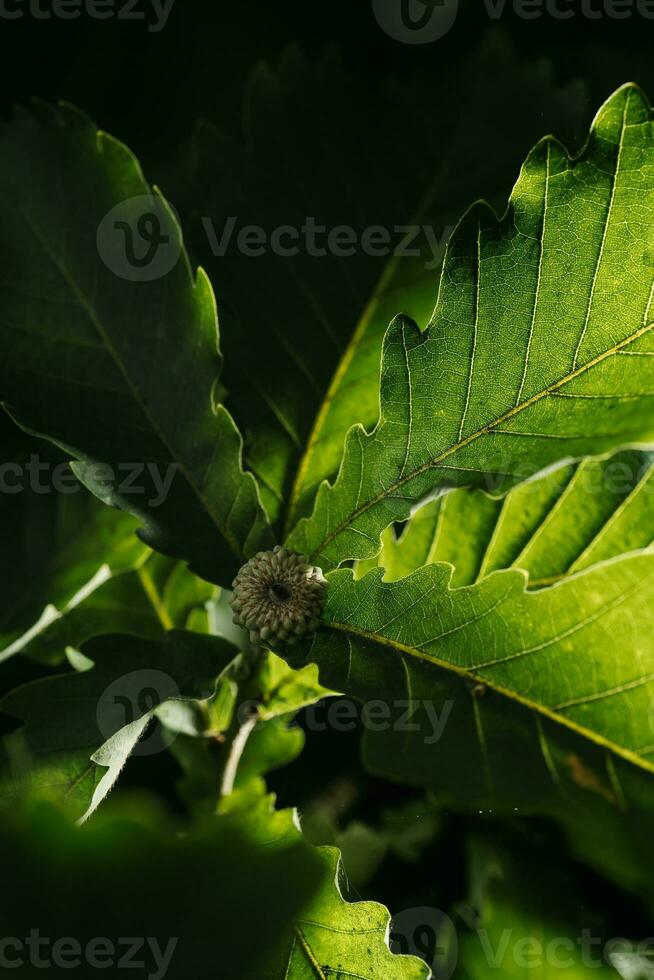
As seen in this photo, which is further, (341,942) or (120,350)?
(120,350)

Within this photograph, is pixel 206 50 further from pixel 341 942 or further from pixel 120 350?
pixel 341 942

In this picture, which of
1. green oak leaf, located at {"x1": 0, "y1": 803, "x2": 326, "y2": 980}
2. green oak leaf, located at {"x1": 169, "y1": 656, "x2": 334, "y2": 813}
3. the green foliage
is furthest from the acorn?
green oak leaf, located at {"x1": 0, "y1": 803, "x2": 326, "y2": 980}

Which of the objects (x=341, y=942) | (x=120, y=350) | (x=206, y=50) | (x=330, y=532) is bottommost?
(x=341, y=942)

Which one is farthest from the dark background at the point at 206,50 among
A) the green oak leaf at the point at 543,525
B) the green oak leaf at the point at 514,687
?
the green oak leaf at the point at 514,687

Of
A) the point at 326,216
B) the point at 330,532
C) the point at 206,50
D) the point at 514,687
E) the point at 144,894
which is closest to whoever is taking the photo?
the point at 144,894

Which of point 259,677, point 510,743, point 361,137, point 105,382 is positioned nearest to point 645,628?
point 510,743

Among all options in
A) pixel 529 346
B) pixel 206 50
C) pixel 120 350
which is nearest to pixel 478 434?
pixel 529 346

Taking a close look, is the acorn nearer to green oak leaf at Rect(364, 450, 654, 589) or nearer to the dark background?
green oak leaf at Rect(364, 450, 654, 589)

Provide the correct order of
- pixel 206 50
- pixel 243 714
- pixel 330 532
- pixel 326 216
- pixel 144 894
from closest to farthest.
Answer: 1. pixel 144 894
2. pixel 330 532
3. pixel 243 714
4. pixel 326 216
5. pixel 206 50
